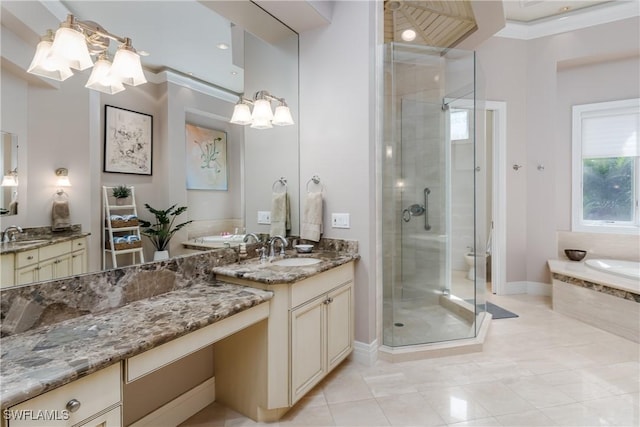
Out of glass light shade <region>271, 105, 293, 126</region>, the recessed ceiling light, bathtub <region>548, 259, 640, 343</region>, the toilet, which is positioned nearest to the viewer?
glass light shade <region>271, 105, 293, 126</region>

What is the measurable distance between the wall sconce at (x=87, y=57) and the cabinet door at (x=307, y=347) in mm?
1396

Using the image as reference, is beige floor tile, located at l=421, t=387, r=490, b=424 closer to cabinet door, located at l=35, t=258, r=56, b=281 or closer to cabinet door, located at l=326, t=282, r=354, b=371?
cabinet door, located at l=326, t=282, r=354, b=371

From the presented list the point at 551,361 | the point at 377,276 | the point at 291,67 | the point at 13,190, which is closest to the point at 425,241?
the point at 377,276

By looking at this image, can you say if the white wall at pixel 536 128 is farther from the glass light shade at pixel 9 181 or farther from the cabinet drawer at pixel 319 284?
the glass light shade at pixel 9 181

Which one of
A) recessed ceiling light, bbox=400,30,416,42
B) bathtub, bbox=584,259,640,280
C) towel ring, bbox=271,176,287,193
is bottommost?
bathtub, bbox=584,259,640,280

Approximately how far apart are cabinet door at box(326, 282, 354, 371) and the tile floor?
0.17m

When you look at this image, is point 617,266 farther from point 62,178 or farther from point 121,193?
point 62,178

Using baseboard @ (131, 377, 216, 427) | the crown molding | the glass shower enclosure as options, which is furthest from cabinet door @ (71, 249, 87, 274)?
the crown molding

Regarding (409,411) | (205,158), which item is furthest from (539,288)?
(205,158)

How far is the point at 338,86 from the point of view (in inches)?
98.3

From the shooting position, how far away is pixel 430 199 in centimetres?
332

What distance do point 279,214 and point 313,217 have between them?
0.27 m

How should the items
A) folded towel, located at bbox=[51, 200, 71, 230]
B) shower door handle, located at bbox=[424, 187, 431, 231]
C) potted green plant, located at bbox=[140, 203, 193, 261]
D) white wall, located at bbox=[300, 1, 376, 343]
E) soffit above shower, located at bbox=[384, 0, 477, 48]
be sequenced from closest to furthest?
folded towel, located at bbox=[51, 200, 71, 230], potted green plant, located at bbox=[140, 203, 193, 261], white wall, located at bbox=[300, 1, 376, 343], soffit above shower, located at bbox=[384, 0, 477, 48], shower door handle, located at bbox=[424, 187, 431, 231]

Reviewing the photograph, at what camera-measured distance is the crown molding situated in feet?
11.4
